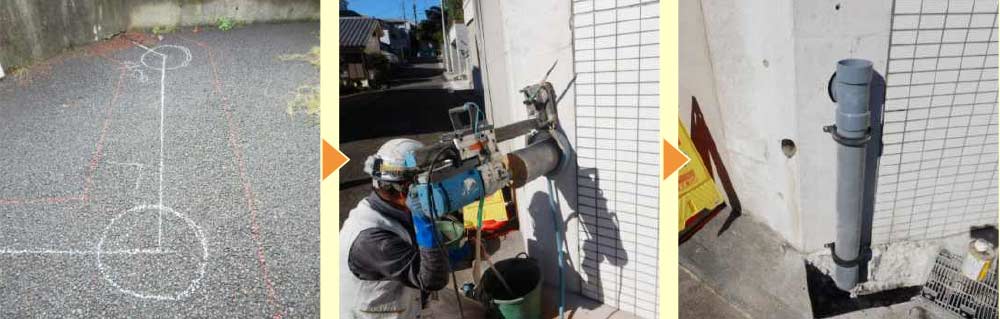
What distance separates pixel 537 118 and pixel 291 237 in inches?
103

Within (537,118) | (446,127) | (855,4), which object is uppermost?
(855,4)

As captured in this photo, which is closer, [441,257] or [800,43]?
[441,257]

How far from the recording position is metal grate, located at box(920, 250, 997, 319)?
313cm

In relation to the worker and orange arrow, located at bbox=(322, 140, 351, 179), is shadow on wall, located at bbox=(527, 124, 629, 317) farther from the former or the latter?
orange arrow, located at bbox=(322, 140, 351, 179)

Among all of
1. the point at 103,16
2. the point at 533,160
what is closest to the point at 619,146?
the point at 533,160

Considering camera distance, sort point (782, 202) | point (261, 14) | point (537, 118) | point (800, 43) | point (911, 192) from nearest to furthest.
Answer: point (800, 43)
point (537, 118)
point (911, 192)
point (782, 202)
point (261, 14)

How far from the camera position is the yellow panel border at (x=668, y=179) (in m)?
2.42

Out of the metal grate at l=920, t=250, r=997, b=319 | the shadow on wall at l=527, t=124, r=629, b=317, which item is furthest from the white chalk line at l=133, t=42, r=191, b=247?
the metal grate at l=920, t=250, r=997, b=319

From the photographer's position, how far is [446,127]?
30.1ft

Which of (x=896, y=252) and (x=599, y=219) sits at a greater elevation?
(x=599, y=219)

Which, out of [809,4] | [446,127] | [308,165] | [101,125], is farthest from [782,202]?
[101,125]

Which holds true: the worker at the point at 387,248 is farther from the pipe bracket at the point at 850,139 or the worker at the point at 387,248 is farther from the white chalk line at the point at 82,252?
the white chalk line at the point at 82,252

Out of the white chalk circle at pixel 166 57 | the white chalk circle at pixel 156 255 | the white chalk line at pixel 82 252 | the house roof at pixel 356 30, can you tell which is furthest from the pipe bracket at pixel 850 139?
the house roof at pixel 356 30

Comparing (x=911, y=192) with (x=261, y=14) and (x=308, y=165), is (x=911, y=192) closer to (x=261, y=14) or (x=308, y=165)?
(x=308, y=165)
